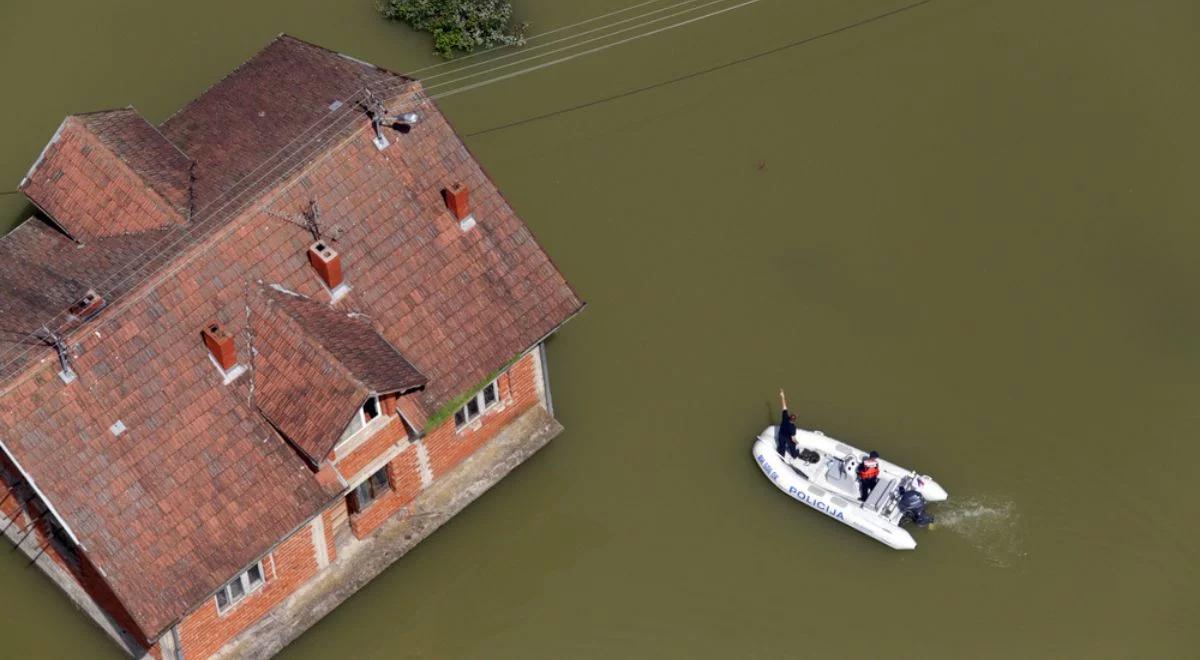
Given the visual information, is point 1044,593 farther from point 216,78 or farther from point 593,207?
point 216,78

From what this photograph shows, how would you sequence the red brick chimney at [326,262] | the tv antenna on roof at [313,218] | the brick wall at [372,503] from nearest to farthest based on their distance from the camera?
the red brick chimney at [326,262], the tv antenna on roof at [313,218], the brick wall at [372,503]

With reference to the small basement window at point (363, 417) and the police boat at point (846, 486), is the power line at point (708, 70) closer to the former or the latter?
the police boat at point (846, 486)

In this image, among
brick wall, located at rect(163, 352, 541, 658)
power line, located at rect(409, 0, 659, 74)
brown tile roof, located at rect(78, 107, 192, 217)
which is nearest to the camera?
brick wall, located at rect(163, 352, 541, 658)

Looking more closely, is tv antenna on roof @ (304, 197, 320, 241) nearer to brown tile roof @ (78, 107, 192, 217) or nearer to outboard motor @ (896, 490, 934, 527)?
brown tile roof @ (78, 107, 192, 217)

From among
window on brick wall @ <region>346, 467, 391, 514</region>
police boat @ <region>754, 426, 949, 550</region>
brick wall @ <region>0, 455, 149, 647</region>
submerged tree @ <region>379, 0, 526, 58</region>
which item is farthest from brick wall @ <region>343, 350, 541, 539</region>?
submerged tree @ <region>379, 0, 526, 58</region>

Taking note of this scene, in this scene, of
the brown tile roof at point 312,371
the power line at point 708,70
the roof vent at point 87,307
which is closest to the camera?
the roof vent at point 87,307

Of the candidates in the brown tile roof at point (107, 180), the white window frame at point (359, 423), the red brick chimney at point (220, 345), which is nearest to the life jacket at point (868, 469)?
the white window frame at point (359, 423)
